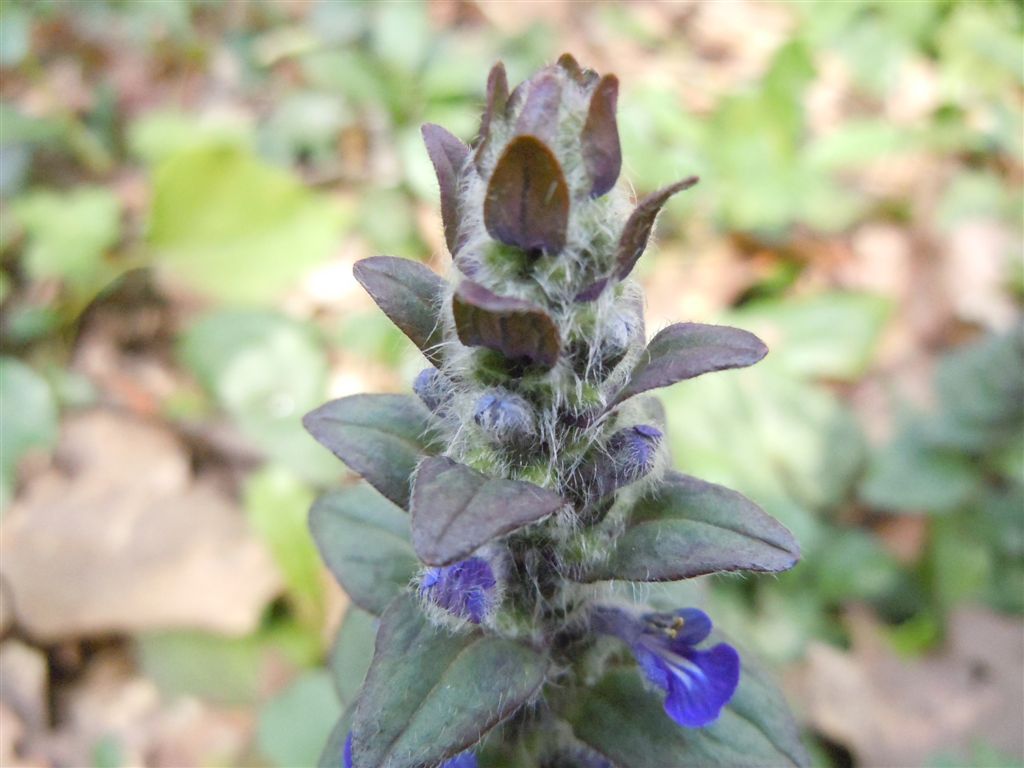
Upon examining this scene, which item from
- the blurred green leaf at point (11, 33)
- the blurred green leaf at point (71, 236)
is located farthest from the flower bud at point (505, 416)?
the blurred green leaf at point (11, 33)

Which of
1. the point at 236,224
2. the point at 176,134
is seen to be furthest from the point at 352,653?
the point at 176,134

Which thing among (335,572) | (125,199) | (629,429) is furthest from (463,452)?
(125,199)

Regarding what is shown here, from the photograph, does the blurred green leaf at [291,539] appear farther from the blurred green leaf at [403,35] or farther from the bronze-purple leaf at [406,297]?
the blurred green leaf at [403,35]

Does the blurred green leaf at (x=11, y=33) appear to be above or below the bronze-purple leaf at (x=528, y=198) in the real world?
above

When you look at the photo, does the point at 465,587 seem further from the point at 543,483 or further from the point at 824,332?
the point at 824,332

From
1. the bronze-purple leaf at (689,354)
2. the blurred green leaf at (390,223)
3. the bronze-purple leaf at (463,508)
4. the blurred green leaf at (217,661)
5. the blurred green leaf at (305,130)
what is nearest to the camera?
the bronze-purple leaf at (463,508)
